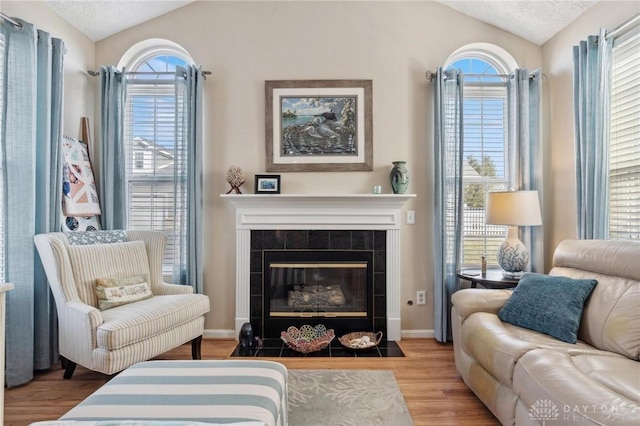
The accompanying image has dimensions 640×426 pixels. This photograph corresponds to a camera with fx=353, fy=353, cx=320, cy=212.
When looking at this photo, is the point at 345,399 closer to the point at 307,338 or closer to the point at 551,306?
the point at 307,338

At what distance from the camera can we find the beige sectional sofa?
1275 millimetres

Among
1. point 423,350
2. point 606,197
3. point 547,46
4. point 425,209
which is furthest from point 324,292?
point 547,46

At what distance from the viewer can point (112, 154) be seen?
309cm

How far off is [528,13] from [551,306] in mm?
2415

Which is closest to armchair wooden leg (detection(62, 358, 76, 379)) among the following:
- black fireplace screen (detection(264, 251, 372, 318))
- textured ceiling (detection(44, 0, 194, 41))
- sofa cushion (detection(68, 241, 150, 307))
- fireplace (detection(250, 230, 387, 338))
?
sofa cushion (detection(68, 241, 150, 307))

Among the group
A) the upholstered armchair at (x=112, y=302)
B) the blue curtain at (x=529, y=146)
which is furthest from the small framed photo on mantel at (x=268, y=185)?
the blue curtain at (x=529, y=146)

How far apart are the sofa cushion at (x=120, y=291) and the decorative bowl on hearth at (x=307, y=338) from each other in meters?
1.14

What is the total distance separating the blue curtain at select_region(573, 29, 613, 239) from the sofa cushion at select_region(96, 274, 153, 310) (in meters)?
3.23

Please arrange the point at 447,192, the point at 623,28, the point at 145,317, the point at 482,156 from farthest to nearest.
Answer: the point at 482,156 < the point at 447,192 < the point at 623,28 < the point at 145,317

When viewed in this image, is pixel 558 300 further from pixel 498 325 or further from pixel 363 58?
pixel 363 58

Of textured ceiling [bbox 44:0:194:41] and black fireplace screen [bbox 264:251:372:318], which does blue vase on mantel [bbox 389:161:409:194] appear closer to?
black fireplace screen [bbox 264:251:372:318]

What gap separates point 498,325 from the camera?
2006 mm

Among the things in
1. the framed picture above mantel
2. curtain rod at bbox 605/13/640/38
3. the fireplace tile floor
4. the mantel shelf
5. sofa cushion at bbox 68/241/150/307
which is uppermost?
curtain rod at bbox 605/13/640/38

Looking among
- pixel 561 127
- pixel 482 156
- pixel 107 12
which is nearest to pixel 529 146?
pixel 561 127
